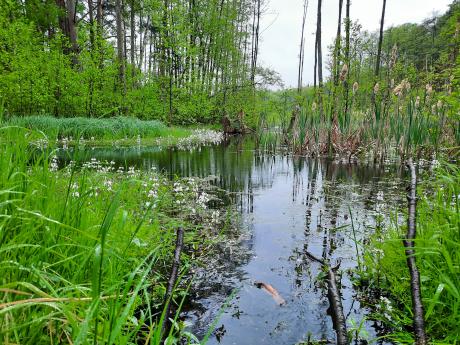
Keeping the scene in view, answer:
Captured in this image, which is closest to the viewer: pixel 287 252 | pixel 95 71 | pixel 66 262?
pixel 66 262

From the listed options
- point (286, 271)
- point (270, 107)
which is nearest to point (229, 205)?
point (286, 271)

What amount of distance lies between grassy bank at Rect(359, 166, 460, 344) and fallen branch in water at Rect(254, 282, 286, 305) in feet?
2.41

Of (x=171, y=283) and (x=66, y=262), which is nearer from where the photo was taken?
(x=171, y=283)

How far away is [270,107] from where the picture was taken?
26250 mm

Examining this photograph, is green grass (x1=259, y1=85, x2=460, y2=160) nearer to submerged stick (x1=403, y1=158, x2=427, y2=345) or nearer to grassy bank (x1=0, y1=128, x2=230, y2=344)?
submerged stick (x1=403, y1=158, x2=427, y2=345)

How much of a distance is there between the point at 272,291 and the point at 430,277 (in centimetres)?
125

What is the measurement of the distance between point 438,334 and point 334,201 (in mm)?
3962

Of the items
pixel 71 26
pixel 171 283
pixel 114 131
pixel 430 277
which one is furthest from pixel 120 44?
pixel 430 277

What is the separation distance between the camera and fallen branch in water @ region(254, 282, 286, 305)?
2.79 metres

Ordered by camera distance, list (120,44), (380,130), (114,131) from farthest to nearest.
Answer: (120,44), (114,131), (380,130)

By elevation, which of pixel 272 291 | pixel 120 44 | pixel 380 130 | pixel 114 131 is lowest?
pixel 272 291

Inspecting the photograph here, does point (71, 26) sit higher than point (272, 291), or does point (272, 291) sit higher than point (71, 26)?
point (71, 26)

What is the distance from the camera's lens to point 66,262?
1.95 meters

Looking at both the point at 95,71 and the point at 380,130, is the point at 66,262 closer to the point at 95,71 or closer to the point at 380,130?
the point at 380,130
